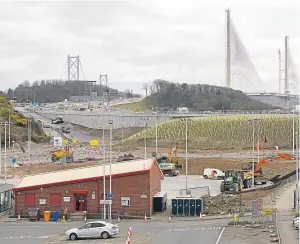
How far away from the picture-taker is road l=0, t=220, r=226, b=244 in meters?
34.8

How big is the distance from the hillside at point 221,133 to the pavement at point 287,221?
67.7 meters

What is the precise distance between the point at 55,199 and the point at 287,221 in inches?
605

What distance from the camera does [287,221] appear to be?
39.7m

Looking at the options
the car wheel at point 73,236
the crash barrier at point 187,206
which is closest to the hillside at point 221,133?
the crash barrier at point 187,206

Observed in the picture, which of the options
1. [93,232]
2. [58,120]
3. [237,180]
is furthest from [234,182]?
[58,120]

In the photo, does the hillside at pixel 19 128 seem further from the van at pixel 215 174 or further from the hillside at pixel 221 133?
the van at pixel 215 174

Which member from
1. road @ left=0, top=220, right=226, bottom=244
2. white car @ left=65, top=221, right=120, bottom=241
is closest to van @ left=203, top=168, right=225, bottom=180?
road @ left=0, top=220, right=226, bottom=244

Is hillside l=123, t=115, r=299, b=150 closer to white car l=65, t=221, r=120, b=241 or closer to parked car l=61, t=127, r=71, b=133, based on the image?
parked car l=61, t=127, r=71, b=133

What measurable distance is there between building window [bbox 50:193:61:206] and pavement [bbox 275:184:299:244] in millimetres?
14222

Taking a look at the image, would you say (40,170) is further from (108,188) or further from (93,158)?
(108,188)

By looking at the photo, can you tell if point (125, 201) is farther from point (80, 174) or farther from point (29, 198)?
point (29, 198)

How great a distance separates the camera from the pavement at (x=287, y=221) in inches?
1297

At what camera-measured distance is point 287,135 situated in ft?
429

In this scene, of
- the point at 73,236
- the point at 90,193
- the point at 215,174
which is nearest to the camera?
the point at 73,236
